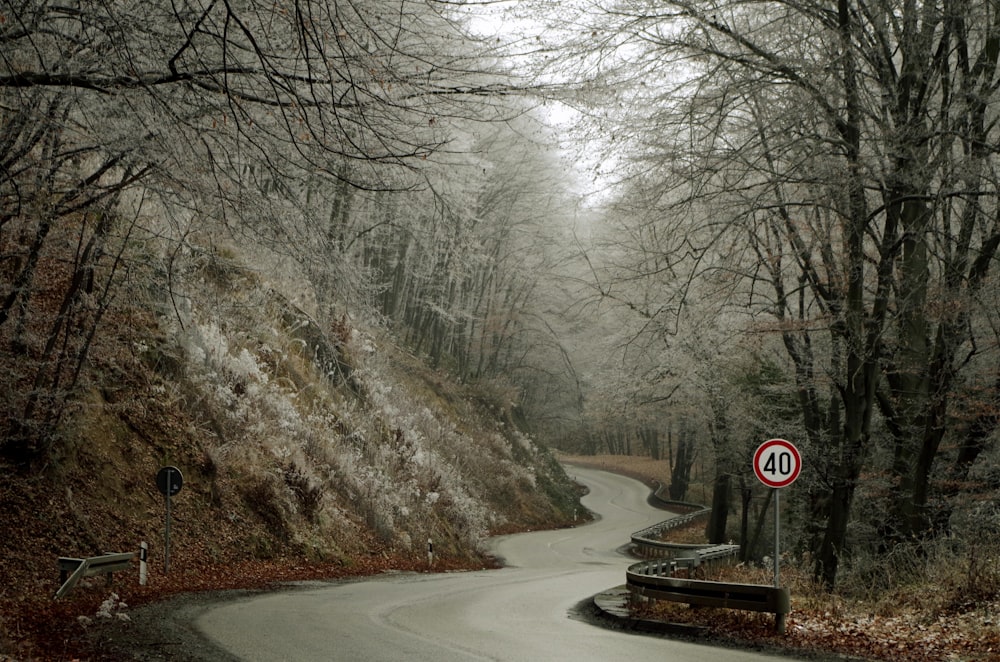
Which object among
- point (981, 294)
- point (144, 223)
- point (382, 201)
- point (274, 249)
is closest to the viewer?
point (274, 249)

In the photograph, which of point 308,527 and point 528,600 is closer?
point 528,600

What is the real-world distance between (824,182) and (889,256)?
225cm

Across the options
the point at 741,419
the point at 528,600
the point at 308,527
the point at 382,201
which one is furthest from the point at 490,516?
the point at 382,201

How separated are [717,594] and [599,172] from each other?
19.8 feet

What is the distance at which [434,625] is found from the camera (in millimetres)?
10820

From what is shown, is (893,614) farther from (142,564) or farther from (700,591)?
(142,564)

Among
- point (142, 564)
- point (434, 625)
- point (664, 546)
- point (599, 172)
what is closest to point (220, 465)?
point (142, 564)

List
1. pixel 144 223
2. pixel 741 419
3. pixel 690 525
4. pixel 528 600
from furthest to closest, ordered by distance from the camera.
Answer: pixel 690 525 → pixel 741 419 → pixel 144 223 → pixel 528 600

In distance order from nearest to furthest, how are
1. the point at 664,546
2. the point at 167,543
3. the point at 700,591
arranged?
the point at 700,591 < the point at 167,543 < the point at 664,546

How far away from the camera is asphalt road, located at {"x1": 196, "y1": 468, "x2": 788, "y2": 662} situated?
28.6 ft

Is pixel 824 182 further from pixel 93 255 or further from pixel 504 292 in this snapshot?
pixel 504 292

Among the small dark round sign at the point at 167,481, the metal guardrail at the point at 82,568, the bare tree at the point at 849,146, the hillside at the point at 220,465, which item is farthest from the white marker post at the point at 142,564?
the bare tree at the point at 849,146

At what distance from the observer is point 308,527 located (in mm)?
18672

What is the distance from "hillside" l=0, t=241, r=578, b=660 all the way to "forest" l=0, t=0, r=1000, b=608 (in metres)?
0.51
